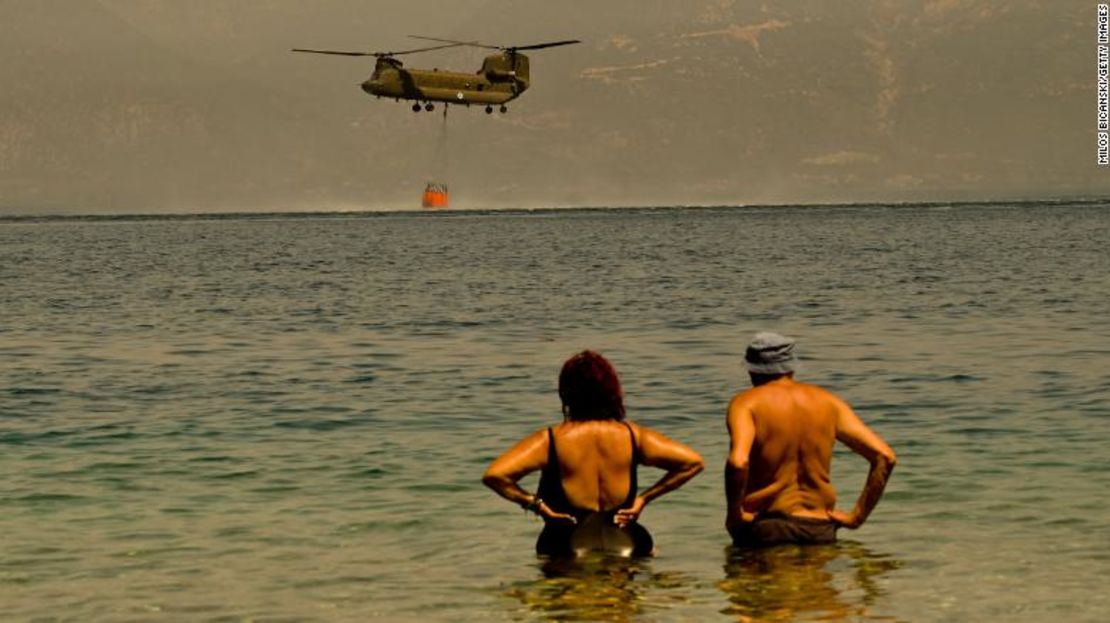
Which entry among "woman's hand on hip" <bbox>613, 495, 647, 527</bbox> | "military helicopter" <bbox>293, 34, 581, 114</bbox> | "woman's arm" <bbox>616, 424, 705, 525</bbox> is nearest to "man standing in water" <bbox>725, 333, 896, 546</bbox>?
"woman's arm" <bbox>616, 424, 705, 525</bbox>

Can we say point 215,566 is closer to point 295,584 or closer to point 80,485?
point 295,584

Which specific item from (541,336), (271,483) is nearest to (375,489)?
(271,483)

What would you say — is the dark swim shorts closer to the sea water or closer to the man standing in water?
the man standing in water

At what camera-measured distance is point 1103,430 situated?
24266mm

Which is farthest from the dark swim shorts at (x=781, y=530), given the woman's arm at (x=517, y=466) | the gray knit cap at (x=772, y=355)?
the woman's arm at (x=517, y=466)

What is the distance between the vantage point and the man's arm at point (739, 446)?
12.8 metres

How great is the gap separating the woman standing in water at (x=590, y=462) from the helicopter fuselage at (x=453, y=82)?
120 metres

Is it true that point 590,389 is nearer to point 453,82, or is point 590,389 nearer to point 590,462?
point 590,462

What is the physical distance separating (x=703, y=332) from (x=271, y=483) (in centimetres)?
2808

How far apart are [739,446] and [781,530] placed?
1101 mm

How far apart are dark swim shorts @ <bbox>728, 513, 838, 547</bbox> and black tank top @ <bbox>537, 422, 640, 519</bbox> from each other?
0.90 metres

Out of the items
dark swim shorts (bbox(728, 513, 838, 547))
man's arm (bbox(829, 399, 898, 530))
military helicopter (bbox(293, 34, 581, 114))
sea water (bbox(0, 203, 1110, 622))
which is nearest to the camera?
man's arm (bbox(829, 399, 898, 530))

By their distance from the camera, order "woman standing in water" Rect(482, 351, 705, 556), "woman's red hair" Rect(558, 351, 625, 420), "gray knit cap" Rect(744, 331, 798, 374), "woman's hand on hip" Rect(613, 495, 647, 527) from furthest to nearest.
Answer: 1. "woman's hand on hip" Rect(613, 495, 647, 527)
2. "gray knit cap" Rect(744, 331, 798, 374)
3. "woman standing in water" Rect(482, 351, 705, 556)
4. "woman's red hair" Rect(558, 351, 625, 420)

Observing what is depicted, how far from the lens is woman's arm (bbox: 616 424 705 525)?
13.0m
